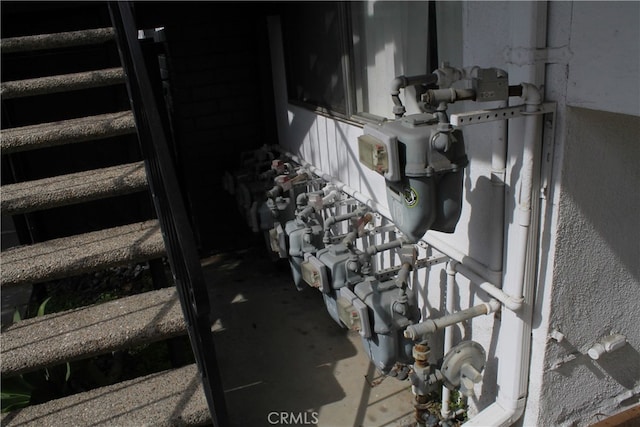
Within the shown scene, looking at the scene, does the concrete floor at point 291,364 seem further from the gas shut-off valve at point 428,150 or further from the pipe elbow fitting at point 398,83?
the pipe elbow fitting at point 398,83

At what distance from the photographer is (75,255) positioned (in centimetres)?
230

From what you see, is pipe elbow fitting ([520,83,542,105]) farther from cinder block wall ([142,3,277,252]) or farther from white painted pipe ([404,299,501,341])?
cinder block wall ([142,3,277,252])

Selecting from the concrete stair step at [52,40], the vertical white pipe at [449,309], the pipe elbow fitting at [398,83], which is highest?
the concrete stair step at [52,40]

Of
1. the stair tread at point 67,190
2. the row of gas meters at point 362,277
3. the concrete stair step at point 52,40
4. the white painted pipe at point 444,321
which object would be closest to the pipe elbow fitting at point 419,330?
the white painted pipe at point 444,321

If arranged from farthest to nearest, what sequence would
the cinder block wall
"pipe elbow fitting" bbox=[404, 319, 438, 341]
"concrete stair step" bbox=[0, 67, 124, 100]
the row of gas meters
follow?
the cinder block wall, "concrete stair step" bbox=[0, 67, 124, 100], the row of gas meters, "pipe elbow fitting" bbox=[404, 319, 438, 341]

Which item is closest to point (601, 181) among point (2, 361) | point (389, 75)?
point (389, 75)

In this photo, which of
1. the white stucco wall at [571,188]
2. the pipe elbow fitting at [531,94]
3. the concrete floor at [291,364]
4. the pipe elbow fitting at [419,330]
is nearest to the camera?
the white stucco wall at [571,188]

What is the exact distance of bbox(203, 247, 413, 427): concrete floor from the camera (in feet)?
9.60

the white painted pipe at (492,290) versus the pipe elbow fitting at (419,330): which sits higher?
the white painted pipe at (492,290)

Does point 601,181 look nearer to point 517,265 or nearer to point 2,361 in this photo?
point 517,265

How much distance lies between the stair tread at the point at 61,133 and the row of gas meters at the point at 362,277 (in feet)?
4.00

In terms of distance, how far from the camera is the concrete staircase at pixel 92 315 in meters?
2.00

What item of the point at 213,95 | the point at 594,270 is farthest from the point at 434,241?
the point at 213,95

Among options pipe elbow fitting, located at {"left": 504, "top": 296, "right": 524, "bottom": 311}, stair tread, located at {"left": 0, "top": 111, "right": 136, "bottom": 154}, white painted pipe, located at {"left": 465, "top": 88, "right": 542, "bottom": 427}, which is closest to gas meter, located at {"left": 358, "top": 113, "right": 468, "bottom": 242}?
white painted pipe, located at {"left": 465, "top": 88, "right": 542, "bottom": 427}
